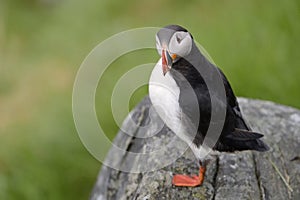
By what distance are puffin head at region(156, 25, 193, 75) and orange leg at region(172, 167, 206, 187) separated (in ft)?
2.05

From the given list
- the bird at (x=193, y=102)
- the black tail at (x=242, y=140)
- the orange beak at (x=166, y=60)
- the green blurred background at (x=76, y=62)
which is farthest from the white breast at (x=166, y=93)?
the green blurred background at (x=76, y=62)

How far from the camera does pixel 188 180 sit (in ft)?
9.39

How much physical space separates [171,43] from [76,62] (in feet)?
13.3

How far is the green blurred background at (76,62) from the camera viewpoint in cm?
456

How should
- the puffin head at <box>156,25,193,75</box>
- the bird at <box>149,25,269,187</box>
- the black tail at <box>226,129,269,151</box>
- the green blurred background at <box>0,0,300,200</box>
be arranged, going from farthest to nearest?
the green blurred background at <box>0,0,300,200</box>
the black tail at <box>226,129,269,151</box>
the bird at <box>149,25,269,187</box>
the puffin head at <box>156,25,193,75</box>

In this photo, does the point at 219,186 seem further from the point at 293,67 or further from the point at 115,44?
the point at 115,44

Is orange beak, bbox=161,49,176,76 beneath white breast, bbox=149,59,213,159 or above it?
above

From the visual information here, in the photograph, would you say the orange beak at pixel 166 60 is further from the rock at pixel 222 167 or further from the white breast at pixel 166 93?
the rock at pixel 222 167

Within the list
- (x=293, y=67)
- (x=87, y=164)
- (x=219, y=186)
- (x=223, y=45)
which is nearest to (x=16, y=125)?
(x=87, y=164)

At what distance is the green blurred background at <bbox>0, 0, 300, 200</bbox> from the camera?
15.0 ft

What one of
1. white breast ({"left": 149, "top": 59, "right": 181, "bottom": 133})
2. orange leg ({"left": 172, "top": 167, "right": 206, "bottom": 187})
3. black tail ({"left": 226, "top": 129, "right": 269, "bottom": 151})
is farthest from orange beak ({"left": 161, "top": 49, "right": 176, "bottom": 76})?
orange leg ({"left": 172, "top": 167, "right": 206, "bottom": 187})

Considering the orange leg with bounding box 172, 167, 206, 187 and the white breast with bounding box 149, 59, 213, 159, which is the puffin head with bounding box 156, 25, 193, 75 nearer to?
the white breast with bounding box 149, 59, 213, 159

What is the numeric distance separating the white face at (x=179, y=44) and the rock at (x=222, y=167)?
72 cm

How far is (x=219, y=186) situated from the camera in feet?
9.54
